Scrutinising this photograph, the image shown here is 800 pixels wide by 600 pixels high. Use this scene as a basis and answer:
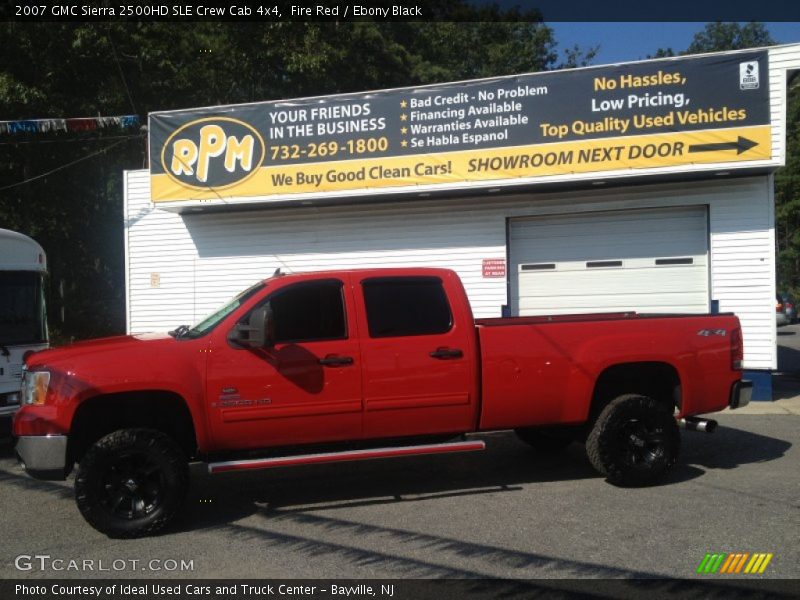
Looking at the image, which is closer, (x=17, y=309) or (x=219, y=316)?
(x=219, y=316)

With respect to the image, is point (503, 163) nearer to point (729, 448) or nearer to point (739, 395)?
point (729, 448)

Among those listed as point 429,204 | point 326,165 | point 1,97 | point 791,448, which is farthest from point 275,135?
point 791,448

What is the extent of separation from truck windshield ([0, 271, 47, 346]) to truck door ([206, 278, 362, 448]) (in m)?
4.72

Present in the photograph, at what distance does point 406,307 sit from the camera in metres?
6.70

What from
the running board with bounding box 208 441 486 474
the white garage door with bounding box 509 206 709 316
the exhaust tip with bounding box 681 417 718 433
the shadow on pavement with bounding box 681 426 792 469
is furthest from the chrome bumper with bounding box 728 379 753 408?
the white garage door with bounding box 509 206 709 316

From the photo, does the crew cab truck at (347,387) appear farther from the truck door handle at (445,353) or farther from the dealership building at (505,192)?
the dealership building at (505,192)

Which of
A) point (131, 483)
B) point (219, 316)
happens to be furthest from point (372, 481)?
point (131, 483)

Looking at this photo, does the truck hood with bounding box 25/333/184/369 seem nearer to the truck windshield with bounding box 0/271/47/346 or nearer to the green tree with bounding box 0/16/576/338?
the truck windshield with bounding box 0/271/47/346

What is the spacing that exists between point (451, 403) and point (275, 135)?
27.7 feet

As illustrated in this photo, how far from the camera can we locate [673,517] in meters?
6.12

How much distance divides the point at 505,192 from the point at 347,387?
25.1 ft

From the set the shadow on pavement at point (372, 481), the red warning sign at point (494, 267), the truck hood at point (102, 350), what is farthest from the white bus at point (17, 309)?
the red warning sign at point (494, 267)

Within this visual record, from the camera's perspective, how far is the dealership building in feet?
39.3

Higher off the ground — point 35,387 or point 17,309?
point 17,309
